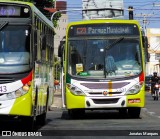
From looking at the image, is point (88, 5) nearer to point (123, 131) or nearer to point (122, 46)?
point (122, 46)

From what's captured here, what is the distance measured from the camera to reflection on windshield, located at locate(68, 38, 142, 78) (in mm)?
19719

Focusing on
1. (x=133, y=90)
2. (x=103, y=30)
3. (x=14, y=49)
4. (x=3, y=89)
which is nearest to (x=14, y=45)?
(x=14, y=49)

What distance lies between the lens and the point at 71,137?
13266 millimetres

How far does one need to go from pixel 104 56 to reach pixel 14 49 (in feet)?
22.5

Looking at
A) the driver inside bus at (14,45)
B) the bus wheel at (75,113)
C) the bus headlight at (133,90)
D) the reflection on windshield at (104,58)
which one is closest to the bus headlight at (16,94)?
the driver inside bus at (14,45)

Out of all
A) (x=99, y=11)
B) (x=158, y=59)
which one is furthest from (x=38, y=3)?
(x=158, y=59)

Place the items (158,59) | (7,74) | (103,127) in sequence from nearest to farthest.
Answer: (7,74) < (103,127) < (158,59)

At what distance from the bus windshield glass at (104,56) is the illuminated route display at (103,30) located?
12 centimetres

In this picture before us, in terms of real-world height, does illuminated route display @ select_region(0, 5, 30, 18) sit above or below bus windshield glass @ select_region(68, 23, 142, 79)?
above

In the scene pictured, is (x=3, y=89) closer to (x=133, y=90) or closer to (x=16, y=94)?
(x=16, y=94)

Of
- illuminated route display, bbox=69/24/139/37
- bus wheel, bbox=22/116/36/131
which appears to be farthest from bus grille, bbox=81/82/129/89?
bus wheel, bbox=22/116/36/131

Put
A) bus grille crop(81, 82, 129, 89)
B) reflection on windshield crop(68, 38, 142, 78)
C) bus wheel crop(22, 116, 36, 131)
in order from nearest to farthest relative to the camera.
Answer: bus wheel crop(22, 116, 36, 131) < bus grille crop(81, 82, 129, 89) < reflection on windshield crop(68, 38, 142, 78)

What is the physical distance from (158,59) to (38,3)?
305 feet

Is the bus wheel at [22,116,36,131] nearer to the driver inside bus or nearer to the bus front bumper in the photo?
the driver inside bus
